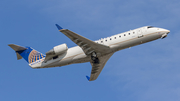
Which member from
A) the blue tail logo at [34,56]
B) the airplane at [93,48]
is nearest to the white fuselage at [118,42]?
the airplane at [93,48]

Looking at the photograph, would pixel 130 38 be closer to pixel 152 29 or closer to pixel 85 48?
pixel 152 29

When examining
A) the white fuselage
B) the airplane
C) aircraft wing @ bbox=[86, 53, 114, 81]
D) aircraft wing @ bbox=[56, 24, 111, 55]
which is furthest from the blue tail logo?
aircraft wing @ bbox=[86, 53, 114, 81]

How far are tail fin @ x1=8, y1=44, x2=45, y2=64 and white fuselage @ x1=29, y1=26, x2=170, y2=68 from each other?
6.26 feet

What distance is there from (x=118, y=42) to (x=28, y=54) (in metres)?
13.5

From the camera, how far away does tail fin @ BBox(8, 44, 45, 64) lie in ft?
125

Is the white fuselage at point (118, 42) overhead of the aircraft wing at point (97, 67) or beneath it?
overhead

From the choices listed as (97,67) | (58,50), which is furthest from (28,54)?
(97,67)

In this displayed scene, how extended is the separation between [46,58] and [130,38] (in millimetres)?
11908

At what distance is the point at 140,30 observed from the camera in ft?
116

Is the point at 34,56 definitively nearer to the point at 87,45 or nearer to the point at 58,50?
the point at 58,50

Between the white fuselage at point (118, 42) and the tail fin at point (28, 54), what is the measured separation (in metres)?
1.91

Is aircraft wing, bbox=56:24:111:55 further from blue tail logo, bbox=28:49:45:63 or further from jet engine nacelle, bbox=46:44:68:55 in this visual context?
blue tail logo, bbox=28:49:45:63

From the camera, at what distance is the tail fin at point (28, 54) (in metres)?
38.0

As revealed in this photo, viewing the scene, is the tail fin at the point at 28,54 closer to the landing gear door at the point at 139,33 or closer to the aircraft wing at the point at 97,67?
the aircraft wing at the point at 97,67
